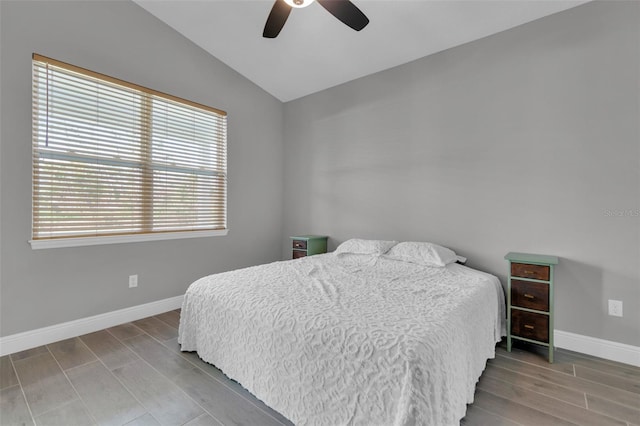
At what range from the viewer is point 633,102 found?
7.03 ft

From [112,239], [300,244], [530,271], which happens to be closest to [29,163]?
[112,239]

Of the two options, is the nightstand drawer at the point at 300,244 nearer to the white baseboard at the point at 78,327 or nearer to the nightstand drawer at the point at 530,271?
the white baseboard at the point at 78,327

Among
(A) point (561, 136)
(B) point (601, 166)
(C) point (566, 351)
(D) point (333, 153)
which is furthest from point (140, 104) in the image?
(C) point (566, 351)

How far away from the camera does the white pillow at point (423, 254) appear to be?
8.70ft

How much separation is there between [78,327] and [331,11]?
334 centimetres

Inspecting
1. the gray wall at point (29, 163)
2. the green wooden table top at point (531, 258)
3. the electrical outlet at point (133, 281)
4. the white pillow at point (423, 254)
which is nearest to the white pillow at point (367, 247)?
the white pillow at point (423, 254)

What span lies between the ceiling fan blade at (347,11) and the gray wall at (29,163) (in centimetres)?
212

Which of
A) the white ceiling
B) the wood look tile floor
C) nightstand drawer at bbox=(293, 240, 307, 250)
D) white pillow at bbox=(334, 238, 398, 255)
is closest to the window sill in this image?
the wood look tile floor

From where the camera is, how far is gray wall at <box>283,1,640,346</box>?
7.23 feet

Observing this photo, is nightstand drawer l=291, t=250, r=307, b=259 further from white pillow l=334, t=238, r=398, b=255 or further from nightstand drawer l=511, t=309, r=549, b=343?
nightstand drawer l=511, t=309, r=549, b=343

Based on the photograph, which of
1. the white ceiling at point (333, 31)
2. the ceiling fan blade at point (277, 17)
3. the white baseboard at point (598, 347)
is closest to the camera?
the ceiling fan blade at point (277, 17)

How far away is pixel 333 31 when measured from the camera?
2941 mm

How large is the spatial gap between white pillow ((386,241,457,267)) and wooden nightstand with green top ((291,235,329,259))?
45.5 inches

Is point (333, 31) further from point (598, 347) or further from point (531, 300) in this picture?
point (598, 347)
